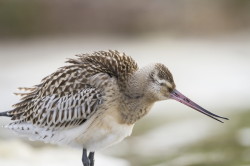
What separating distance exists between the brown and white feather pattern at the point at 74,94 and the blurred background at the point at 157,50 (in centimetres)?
207

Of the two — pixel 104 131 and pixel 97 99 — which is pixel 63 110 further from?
pixel 104 131

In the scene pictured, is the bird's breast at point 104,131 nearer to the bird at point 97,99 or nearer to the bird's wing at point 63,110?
the bird at point 97,99

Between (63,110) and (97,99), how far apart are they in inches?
23.3

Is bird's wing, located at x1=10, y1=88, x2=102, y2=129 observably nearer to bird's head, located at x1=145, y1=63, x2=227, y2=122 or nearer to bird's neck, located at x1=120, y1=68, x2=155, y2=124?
bird's neck, located at x1=120, y1=68, x2=155, y2=124

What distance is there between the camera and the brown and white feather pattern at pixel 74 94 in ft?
30.9

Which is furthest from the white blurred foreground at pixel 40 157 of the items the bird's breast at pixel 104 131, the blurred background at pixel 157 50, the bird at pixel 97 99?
the bird's breast at pixel 104 131

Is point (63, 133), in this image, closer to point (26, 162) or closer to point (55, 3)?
A: point (26, 162)

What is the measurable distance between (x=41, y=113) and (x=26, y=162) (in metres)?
1.73

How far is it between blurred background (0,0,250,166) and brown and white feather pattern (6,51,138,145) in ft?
6.78

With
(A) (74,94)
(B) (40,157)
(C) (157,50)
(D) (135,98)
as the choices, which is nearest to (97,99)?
(A) (74,94)

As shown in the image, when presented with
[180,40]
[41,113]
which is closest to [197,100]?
[180,40]

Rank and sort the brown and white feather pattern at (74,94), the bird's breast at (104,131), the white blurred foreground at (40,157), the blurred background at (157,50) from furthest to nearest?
1. the blurred background at (157,50)
2. the white blurred foreground at (40,157)
3. the brown and white feather pattern at (74,94)
4. the bird's breast at (104,131)

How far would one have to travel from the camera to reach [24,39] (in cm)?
1811

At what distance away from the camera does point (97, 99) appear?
9359 millimetres
